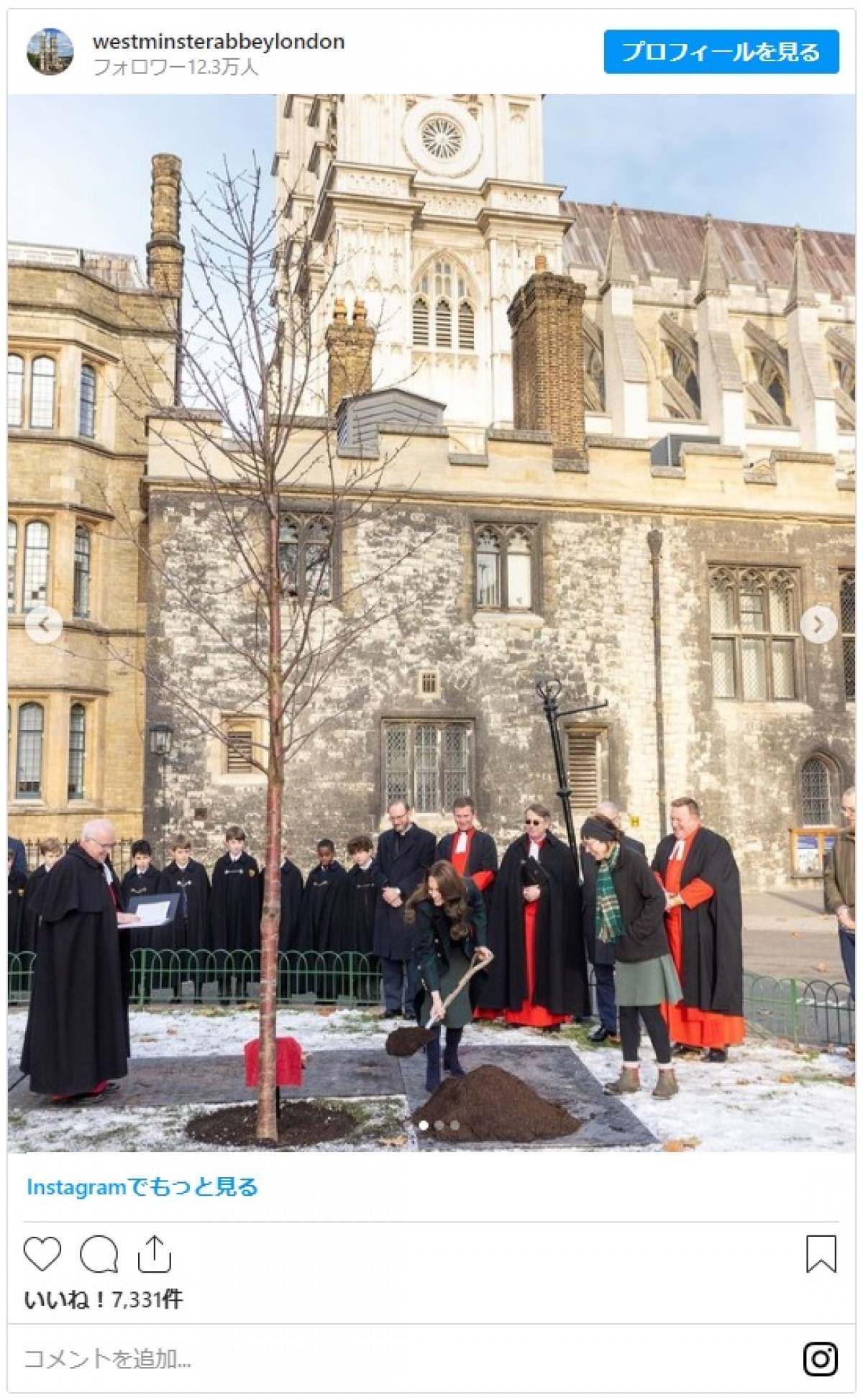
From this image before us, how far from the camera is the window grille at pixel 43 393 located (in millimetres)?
17344

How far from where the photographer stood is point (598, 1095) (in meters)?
5.92

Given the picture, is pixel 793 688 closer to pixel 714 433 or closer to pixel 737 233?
pixel 714 433

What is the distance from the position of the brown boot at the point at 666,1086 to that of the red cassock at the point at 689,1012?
93cm

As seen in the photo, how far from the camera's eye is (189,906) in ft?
32.7

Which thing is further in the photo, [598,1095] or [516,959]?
[516,959]

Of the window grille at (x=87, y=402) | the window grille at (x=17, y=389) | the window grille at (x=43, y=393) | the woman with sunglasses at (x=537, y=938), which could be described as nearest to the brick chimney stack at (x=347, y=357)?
the window grille at (x=87, y=402)

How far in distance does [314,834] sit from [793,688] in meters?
8.18

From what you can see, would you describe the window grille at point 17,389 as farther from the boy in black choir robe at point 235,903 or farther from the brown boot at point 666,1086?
the brown boot at point 666,1086

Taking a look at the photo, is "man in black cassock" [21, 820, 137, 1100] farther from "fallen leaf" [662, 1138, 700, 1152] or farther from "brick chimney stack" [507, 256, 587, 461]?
"brick chimney stack" [507, 256, 587, 461]

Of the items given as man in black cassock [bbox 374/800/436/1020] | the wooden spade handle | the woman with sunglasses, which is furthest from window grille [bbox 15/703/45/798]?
the wooden spade handle

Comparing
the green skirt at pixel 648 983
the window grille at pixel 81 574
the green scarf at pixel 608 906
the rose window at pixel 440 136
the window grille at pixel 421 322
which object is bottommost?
the green skirt at pixel 648 983

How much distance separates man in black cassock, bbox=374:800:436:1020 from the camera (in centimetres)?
830
